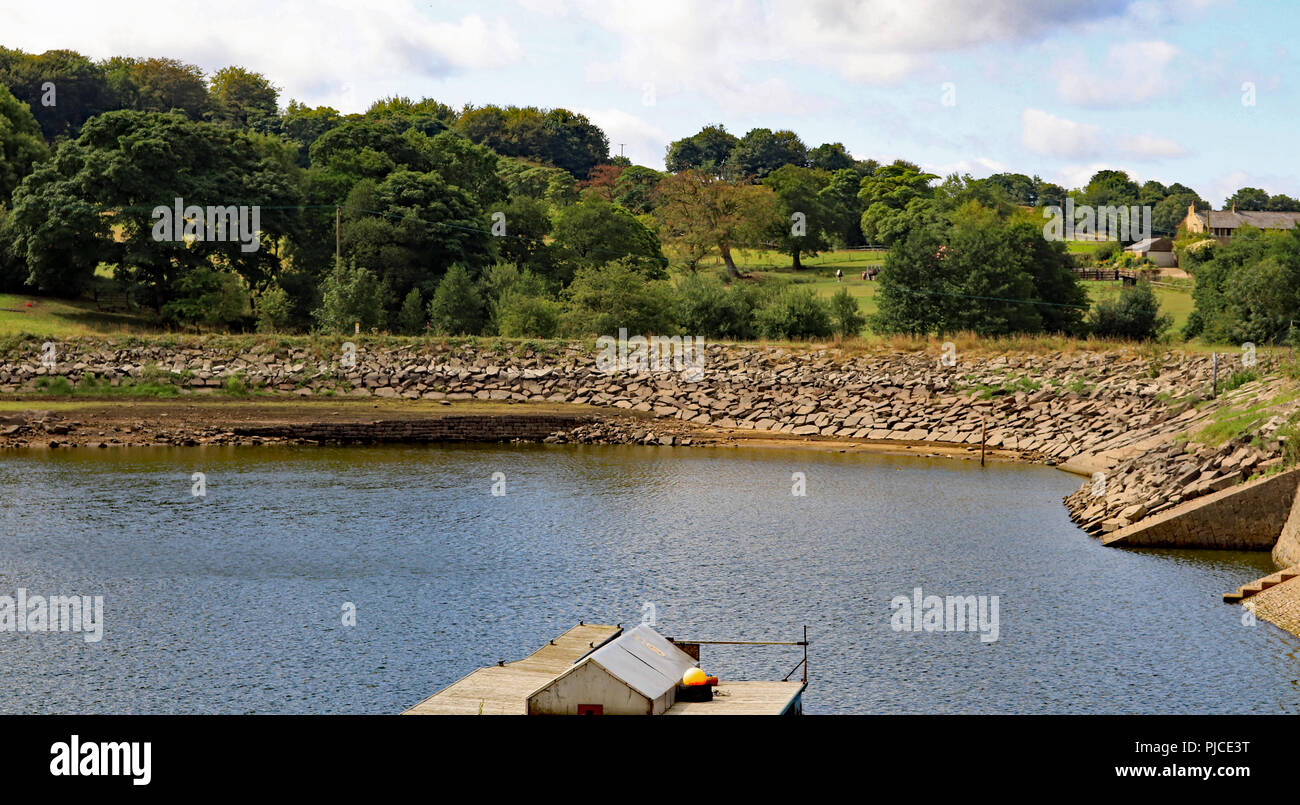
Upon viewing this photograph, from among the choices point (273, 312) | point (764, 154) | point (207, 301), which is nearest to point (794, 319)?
point (273, 312)

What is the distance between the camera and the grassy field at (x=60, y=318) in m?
62.5

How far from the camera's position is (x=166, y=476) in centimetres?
4038

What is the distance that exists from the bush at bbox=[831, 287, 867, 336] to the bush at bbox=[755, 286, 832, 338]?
595 mm

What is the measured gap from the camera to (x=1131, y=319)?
75.4 meters

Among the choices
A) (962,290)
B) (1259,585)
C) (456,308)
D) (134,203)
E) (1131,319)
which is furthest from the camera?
(1131,319)

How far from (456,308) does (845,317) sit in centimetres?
2176

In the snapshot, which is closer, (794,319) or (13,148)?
(794,319)

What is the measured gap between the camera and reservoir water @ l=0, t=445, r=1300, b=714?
20594mm

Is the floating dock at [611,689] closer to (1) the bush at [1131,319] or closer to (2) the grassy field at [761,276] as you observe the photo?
(2) the grassy field at [761,276]

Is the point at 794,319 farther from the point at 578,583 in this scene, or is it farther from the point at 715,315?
the point at 578,583

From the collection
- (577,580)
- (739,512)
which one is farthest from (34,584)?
(739,512)

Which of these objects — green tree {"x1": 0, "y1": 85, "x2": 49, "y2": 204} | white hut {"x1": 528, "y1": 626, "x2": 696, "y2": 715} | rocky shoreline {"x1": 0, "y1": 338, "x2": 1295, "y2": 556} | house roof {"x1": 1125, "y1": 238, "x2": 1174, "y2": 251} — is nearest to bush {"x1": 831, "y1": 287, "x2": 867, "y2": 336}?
rocky shoreline {"x1": 0, "y1": 338, "x2": 1295, "y2": 556}
